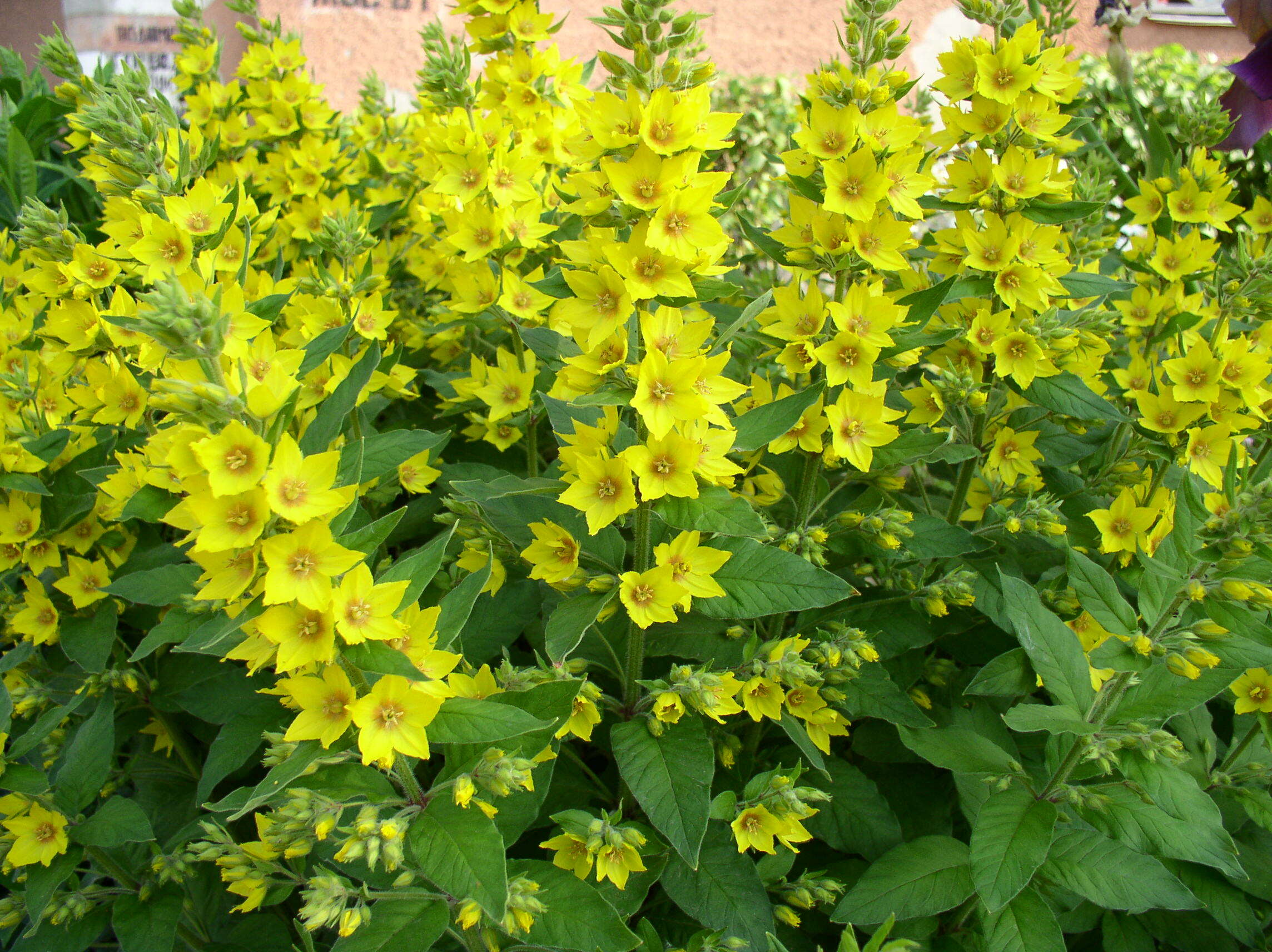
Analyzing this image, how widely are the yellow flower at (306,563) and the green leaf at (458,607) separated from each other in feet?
0.91

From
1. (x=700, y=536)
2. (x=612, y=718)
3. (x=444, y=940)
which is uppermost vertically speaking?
(x=700, y=536)

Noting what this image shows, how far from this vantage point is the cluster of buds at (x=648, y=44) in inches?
59.5

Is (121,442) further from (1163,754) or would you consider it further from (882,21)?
(1163,754)

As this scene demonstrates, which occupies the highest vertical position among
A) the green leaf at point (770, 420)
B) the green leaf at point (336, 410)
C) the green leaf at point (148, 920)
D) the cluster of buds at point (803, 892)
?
the green leaf at point (336, 410)

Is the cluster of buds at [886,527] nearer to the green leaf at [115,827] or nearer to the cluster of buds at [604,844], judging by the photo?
the cluster of buds at [604,844]

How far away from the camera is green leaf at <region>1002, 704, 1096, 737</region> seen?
60.5 inches

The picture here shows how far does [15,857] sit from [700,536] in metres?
1.65

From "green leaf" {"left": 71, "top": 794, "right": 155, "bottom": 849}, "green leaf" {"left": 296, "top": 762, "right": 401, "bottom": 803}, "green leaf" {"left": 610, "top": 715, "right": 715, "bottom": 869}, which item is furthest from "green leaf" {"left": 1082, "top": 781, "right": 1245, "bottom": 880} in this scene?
"green leaf" {"left": 71, "top": 794, "right": 155, "bottom": 849}

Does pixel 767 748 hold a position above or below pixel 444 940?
above

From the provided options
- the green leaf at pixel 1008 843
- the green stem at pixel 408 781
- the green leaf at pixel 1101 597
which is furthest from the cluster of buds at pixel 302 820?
the green leaf at pixel 1101 597

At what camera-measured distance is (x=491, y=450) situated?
2748mm

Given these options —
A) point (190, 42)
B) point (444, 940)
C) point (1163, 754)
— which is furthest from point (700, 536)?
point (190, 42)

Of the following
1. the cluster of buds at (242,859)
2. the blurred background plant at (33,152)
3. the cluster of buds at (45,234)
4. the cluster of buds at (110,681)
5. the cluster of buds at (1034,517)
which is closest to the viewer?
the cluster of buds at (242,859)

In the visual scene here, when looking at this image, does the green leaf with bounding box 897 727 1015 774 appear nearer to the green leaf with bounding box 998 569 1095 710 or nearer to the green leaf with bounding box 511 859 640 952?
the green leaf with bounding box 998 569 1095 710
